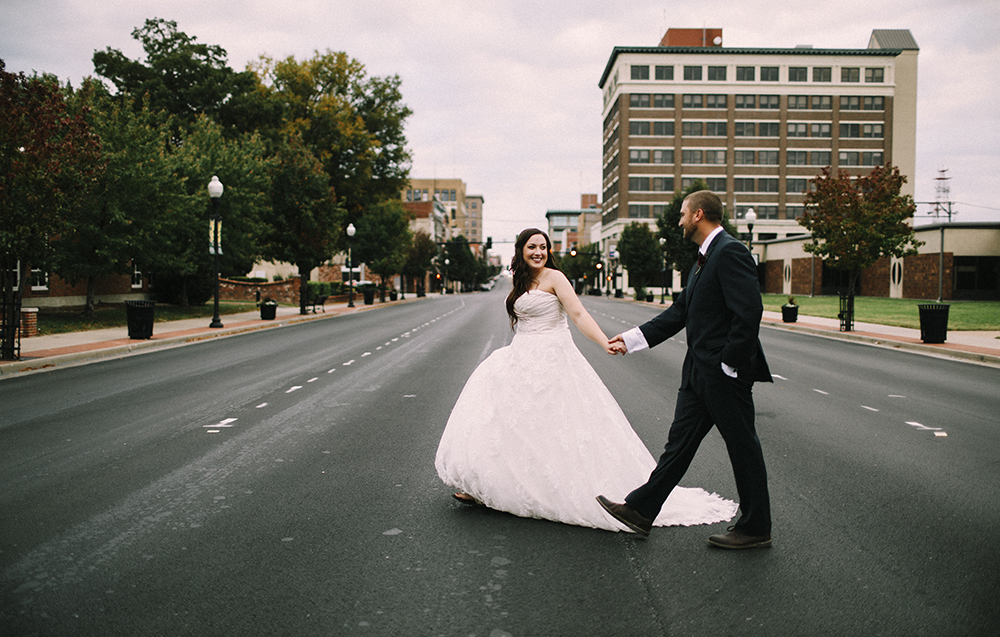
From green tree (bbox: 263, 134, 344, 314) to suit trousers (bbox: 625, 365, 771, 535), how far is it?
1239 inches

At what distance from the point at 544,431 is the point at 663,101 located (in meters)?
94.8

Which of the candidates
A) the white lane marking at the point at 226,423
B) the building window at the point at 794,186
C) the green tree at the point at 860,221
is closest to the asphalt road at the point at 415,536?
the white lane marking at the point at 226,423

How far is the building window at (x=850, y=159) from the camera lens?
92250mm

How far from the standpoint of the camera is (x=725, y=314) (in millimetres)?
4148

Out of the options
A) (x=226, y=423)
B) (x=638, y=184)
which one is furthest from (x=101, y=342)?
(x=638, y=184)

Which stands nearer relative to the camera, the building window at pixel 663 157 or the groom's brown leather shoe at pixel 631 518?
the groom's brown leather shoe at pixel 631 518

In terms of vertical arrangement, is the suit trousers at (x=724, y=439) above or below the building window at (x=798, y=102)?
below

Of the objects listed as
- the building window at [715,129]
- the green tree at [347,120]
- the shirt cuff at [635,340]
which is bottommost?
the shirt cuff at [635,340]

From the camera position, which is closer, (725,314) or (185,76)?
(725,314)

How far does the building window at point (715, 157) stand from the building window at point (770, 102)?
788 centimetres

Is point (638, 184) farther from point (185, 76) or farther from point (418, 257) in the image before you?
point (185, 76)

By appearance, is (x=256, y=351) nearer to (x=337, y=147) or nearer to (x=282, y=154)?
(x=282, y=154)

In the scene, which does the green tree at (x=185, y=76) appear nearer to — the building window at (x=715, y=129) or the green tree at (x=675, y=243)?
the green tree at (x=675, y=243)

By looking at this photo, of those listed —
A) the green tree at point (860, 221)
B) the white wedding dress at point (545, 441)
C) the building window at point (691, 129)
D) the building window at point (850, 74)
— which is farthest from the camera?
the building window at point (850, 74)
